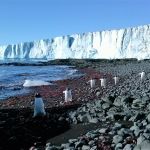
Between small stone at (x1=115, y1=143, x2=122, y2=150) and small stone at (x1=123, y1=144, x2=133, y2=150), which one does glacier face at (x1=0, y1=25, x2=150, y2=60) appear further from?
small stone at (x1=123, y1=144, x2=133, y2=150)

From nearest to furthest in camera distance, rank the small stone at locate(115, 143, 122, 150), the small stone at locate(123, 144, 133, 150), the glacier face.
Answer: the small stone at locate(123, 144, 133, 150)
the small stone at locate(115, 143, 122, 150)
the glacier face

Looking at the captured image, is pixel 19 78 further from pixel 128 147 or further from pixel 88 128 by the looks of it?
pixel 128 147

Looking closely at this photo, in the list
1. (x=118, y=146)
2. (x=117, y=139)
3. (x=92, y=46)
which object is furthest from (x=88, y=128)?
(x=92, y=46)

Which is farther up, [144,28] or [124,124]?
[144,28]

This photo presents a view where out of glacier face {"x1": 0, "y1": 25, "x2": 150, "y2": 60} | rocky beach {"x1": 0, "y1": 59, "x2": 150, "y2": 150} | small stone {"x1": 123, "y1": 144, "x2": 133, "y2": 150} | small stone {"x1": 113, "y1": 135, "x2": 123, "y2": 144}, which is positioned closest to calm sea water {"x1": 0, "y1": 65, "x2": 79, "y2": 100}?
rocky beach {"x1": 0, "y1": 59, "x2": 150, "y2": 150}

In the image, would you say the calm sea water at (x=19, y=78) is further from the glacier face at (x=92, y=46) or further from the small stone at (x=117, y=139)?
the glacier face at (x=92, y=46)

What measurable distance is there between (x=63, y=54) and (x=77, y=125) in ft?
302

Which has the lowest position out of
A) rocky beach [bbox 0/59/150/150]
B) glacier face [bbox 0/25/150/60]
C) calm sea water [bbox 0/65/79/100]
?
calm sea water [bbox 0/65/79/100]

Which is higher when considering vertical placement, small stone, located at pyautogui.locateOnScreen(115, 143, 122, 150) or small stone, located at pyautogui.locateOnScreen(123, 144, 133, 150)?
small stone, located at pyautogui.locateOnScreen(123, 144, 133, 150)

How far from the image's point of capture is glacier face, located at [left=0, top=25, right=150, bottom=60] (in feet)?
241

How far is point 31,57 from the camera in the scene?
118 meters

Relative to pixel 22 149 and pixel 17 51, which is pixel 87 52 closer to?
pixel 17 51

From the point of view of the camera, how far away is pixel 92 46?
295 feet

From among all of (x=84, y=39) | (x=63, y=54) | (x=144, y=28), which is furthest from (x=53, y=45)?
(x=144, y=28)
